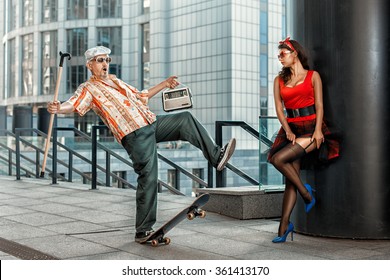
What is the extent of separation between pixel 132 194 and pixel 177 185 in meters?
4.37

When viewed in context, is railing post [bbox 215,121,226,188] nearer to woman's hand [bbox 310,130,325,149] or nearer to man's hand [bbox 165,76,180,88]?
man's hand [bbox 165,76,180,88]

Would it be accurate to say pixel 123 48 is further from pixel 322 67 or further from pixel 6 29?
pixel 322 67

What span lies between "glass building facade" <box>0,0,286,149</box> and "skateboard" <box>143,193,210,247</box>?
3917 centimetres

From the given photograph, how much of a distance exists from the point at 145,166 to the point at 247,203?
2.12 metres

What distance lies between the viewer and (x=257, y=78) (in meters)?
49.0

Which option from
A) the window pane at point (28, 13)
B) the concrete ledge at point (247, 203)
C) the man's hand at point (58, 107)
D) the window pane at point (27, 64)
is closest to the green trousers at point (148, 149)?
the man's hand at point (58, 107)

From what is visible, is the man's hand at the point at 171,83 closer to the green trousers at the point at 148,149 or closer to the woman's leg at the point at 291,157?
the green trousers at the point at 148,149

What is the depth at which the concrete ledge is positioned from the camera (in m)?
7.73

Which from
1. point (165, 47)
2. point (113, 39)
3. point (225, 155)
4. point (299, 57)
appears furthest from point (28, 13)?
point (225, 155)

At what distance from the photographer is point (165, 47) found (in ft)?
174

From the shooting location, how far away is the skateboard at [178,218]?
221 inches

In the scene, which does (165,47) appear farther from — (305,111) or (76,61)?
(305,111)

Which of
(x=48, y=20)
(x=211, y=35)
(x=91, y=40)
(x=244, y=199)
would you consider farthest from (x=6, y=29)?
(x=244, y=199)

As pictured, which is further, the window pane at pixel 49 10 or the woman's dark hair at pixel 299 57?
the window pane at pixel 49 10
